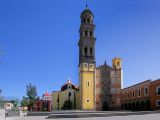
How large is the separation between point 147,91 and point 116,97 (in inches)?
592

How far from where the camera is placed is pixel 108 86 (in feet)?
245

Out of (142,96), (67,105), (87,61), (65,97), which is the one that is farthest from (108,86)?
(142,96)

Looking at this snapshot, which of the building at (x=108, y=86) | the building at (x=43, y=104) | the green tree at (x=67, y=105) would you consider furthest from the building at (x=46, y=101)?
the building at (x=108, y=86)

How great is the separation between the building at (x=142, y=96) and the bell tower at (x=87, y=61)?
791 cm

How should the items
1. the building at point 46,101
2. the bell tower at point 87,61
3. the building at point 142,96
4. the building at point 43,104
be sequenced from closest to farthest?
the building at point 142,96 → the bell tower at point 87,61 → the building at point 43,104 → the building at point 46,101

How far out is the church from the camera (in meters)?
70.2

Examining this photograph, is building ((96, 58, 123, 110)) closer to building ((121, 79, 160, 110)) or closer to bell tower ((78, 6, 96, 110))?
building ((121, 79, 160, 110))

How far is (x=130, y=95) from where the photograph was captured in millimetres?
69875

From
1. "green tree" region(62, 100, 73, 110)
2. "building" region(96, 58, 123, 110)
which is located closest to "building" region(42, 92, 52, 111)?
"green tree" region(62, 100, 73, 110)

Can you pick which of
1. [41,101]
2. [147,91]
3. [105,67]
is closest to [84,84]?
[105,67]

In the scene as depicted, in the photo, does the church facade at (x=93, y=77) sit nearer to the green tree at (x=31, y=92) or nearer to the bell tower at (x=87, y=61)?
the bell tower at (x=87, y=61)

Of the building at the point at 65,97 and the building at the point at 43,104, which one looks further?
the building at the point at 43,104

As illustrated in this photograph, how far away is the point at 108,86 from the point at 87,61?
834cm

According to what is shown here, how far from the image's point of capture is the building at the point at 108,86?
7381 centimetres
